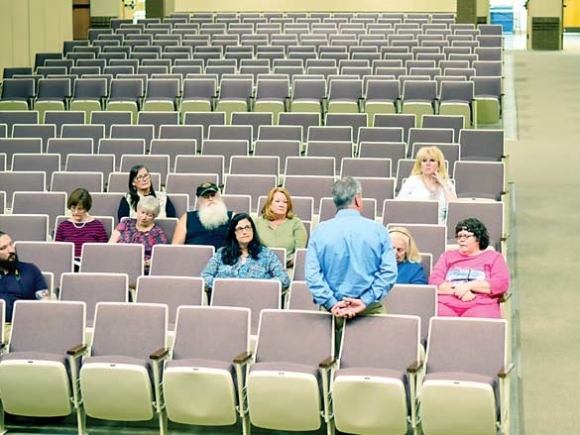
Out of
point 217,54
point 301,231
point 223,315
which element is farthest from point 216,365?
point 217,54

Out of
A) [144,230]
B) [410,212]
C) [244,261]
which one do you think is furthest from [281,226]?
[410,212]

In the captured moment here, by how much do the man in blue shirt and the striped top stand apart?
2803mm

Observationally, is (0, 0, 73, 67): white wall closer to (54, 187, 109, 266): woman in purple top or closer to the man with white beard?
(54, 187, 109, 266): woman in purple top

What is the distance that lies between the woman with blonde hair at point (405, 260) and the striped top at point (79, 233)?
7.63ft

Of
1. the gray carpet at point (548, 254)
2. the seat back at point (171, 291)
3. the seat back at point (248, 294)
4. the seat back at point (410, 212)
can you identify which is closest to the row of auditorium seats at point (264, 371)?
the seat back at point (248, 294)

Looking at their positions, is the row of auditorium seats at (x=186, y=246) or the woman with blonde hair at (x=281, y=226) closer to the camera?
the row of auditorium seats at (x=186, y=246)

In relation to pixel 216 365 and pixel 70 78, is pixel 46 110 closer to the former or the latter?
pixel 70 78

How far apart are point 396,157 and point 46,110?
16.0 feet

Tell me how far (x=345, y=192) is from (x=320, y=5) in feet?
70.6

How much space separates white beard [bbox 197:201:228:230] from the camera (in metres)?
7.65

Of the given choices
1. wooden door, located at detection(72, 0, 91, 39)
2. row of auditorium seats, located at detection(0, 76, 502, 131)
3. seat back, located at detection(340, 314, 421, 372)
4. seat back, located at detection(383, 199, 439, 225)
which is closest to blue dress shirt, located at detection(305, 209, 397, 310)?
seat back, located at detection(340, 314, 421, 372)

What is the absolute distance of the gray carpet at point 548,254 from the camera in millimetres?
6293

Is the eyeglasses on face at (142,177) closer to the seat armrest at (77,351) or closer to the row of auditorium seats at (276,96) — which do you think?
the seat armrest at (77,351)

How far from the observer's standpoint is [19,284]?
21.5 ft
